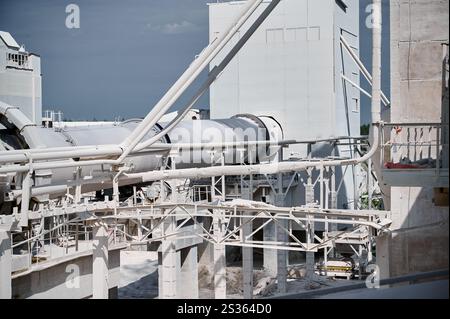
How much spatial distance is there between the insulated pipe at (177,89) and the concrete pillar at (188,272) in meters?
9.05

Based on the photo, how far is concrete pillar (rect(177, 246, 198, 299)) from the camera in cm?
2194

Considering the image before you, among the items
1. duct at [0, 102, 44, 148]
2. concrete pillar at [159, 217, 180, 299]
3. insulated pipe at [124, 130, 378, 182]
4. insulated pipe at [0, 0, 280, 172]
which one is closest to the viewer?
duct at [0, 102, 44, 148]

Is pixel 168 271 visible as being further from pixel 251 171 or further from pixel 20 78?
pixel 20 78

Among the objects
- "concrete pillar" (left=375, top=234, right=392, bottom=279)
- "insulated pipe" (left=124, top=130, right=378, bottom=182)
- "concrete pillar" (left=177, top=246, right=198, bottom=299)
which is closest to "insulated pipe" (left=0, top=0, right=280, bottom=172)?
"insulated pipe" (left=124, top=130, right=378, bottom=182)

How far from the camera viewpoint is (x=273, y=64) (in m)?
23.8

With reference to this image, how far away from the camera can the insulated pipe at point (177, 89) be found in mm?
13617

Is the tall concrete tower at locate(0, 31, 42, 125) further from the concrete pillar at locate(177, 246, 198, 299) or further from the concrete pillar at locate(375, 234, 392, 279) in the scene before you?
the concrete pillar at locate(375, 234, 392, 279)

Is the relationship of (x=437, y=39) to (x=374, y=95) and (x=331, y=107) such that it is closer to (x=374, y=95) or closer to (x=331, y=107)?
(x=374, y=95)

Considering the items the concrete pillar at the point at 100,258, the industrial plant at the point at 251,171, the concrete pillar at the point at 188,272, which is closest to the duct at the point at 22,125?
the industrial plant at the point at 251,171

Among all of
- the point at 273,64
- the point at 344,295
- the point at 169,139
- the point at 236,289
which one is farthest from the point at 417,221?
the point at 236,289

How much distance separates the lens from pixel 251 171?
16594mm

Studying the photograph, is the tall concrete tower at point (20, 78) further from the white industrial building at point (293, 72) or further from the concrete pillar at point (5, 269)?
the concrete pillar at point (5, 269)

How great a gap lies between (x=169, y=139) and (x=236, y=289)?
32.1 ft

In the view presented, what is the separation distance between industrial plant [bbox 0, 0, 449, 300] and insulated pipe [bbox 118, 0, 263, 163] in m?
0.04
